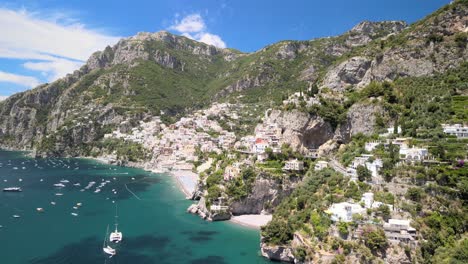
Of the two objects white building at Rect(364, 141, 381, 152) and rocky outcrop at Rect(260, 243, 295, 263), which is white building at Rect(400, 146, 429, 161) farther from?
rocky outcrop at Rect(260, 243, 295, 263)

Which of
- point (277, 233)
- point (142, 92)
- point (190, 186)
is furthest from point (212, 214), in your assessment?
point (142, 92)

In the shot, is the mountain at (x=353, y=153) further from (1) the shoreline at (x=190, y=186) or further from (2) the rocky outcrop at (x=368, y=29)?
(2) the rocky outcrop at (x=368, y=29)

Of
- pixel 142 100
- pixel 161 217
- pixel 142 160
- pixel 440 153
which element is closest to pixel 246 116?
pixel 142 160

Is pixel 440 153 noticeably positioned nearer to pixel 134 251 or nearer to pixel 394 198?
pixel 394 198

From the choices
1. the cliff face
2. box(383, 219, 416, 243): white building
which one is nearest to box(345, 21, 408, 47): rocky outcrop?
the cliff face

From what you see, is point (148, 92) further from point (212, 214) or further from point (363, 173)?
point (363, 173)

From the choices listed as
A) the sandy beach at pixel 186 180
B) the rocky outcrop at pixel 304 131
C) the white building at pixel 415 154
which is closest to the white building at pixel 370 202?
the white building at pixel 415 154

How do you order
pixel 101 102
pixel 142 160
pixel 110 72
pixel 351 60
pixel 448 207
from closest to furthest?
pixel 448 207 → pixel 351 60 → pixel 142 160 → pixel 101 102 → pixel 110 72
